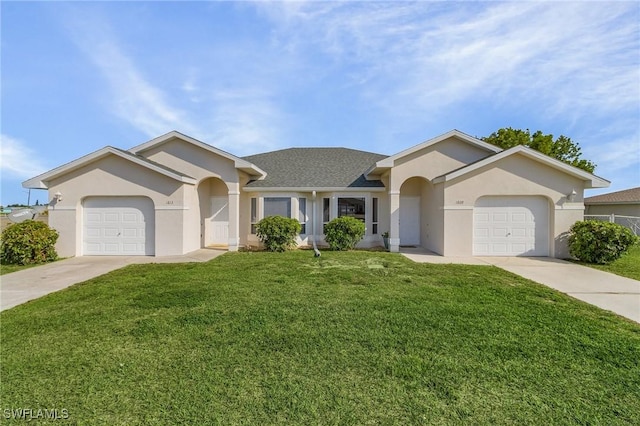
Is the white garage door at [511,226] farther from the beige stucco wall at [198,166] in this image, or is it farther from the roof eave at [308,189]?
the beige stucco wall at [198,166]

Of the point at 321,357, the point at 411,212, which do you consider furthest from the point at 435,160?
the point at 321,357

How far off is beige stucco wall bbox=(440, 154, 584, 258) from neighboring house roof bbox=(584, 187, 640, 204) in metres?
17.1

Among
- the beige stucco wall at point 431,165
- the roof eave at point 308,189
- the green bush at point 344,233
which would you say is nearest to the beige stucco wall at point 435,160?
the beige stucco wall at point 431,165

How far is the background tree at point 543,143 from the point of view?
28.0 m

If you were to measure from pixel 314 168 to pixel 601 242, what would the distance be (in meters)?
12.9

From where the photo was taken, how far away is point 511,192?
1218 centimetres

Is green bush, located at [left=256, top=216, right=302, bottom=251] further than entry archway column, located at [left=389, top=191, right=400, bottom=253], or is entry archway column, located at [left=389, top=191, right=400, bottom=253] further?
entry archway column, located at [left=389, top=191, right=400, bottom=253]

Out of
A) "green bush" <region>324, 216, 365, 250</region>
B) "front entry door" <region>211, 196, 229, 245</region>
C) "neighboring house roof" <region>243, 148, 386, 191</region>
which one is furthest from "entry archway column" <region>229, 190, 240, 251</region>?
"green bush" <region>324, 216, 365, 250</region>

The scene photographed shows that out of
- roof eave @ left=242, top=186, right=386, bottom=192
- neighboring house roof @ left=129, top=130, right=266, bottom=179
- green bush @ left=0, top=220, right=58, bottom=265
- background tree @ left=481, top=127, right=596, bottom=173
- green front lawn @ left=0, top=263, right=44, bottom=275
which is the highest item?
background tree @ left=481, top=127, right=596, bottom=173

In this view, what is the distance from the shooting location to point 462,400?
3158mm

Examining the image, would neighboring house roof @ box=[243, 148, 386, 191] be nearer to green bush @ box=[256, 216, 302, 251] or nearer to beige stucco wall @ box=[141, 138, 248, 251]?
beige stucco wall @ box=[141, 138, 248, 251]

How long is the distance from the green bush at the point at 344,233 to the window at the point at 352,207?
1.73m

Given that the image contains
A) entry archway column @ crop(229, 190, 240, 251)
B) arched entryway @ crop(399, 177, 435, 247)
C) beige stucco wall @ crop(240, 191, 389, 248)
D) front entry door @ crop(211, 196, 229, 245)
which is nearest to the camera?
entry archway column @ crop(229, 190, 240, 251)

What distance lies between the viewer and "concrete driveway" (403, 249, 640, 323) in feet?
21.1
